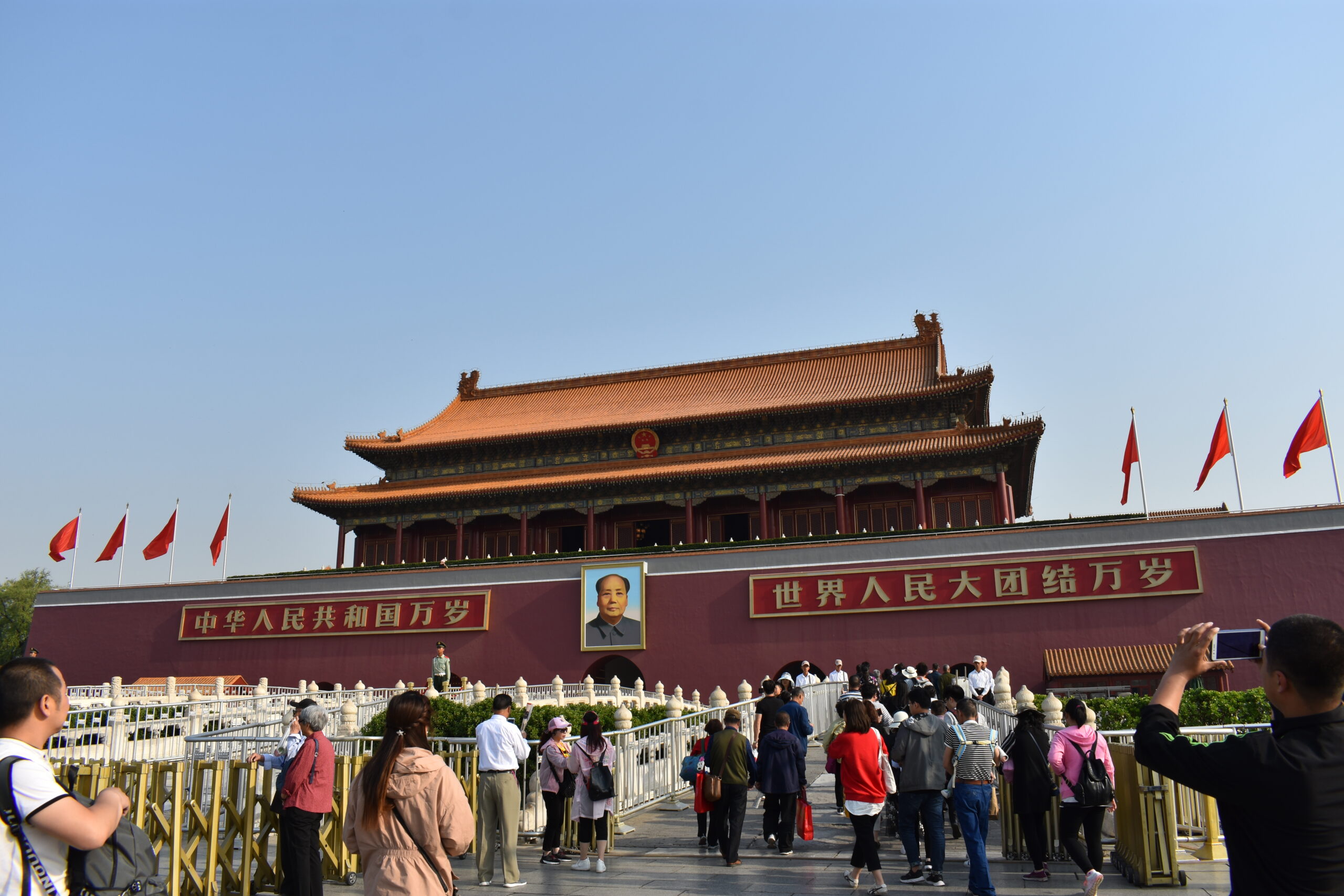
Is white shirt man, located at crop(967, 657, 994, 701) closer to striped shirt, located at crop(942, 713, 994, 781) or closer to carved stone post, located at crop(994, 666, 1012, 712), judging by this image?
carved stone post, located at crop(994, 666, 1012, 712)

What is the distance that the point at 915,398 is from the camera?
26891mm

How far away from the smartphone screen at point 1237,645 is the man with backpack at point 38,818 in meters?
3.17

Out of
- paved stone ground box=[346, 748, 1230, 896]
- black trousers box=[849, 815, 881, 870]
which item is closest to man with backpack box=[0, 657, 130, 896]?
paved stone ground box=[346, 748, 1230, 896]

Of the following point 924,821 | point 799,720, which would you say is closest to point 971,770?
point 924,821

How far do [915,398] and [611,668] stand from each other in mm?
10506

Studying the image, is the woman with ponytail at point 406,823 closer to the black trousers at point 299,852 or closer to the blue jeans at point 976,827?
the black trousers at point 299,852

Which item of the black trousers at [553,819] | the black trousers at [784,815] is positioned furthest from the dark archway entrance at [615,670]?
the black trousers at [784,815]

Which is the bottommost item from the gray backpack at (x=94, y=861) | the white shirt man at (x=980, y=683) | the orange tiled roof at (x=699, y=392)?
the gray backpack at (x=94, y=861)

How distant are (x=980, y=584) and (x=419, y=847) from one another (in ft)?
62.8

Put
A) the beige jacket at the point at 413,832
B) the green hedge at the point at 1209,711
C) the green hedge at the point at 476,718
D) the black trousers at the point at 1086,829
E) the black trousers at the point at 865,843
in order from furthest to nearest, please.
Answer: the green hedge at the point at 476,718, the green hedge at the point at 1209,711, the black trousers at the point at 865,843, the black trousers at the point at 1086,829, the beige jacket at the point at 413,832

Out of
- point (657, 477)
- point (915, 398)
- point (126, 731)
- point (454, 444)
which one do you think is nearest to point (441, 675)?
point (126, 731)

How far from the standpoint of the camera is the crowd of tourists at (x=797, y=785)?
271 centimetres

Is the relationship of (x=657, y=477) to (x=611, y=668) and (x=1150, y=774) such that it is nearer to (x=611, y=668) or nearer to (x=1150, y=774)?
(x=611, y=668)

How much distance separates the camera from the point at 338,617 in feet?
87.5
